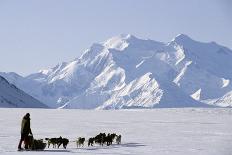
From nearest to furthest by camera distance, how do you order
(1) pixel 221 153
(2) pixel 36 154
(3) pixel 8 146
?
(2) pixel 36 154
(1) pixel 221 153
(3) pixel 8 146

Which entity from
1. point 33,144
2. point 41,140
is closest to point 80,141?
point 41,140

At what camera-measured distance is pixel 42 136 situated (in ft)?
126

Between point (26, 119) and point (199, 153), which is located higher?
point (26, 119)

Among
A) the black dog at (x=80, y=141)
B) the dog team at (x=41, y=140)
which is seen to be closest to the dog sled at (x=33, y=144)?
the dog team at (x=41, y=140)

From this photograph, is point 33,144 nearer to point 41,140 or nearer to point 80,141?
point 41,140

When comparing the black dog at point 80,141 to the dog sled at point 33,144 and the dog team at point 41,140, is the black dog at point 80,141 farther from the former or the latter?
the dog sled at point 33,144

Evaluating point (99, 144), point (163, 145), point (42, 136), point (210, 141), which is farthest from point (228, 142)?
point (42, 136)

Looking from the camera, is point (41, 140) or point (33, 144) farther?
point (41, 140)

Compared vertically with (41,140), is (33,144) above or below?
below

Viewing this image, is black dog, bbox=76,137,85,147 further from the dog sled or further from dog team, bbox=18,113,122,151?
the dog sled

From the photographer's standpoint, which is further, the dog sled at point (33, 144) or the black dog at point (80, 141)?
the black dog at point (80, 141)

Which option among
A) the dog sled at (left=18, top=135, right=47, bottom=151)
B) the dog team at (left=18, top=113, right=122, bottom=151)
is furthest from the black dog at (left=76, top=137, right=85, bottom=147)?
the dog sled at (left=18, top=135, right=47, bottom=151)

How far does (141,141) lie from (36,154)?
34.2ft

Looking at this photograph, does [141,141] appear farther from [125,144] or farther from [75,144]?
[75,144]
